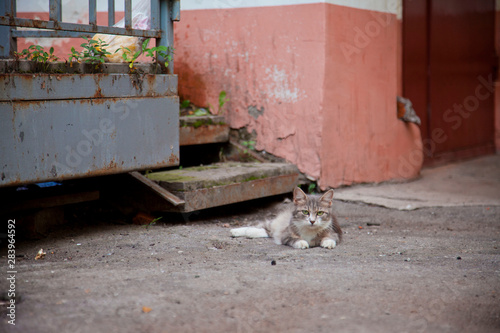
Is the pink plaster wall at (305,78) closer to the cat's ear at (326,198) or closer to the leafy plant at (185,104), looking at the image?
the leafy plant at (185,104)

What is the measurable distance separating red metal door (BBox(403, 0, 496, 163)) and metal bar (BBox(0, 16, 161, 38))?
4110 millimetres

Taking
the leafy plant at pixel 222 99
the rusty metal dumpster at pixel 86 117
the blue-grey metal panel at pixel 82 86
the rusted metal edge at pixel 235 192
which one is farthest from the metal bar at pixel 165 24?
the leafy plant at pixel 222 99

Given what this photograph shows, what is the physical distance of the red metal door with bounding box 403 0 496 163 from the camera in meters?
7.83

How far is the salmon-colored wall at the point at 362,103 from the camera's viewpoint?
6207mm

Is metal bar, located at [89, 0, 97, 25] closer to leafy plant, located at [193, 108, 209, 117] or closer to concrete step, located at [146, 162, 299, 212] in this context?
concrete step, located at [146, 162, 299, 212]

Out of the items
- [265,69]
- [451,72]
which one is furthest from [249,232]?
[451,72]

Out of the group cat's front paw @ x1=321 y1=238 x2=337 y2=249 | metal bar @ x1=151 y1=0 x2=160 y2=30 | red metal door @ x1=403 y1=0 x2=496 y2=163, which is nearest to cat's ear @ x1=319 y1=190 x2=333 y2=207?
cat's front paw @ x1=321 y1=238 x2=337 y2=249

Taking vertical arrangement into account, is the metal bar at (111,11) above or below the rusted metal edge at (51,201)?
above

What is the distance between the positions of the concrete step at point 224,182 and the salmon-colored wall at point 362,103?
0.53 m

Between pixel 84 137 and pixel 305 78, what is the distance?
275 cm

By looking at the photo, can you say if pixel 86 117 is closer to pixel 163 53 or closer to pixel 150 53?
pixel 150 53

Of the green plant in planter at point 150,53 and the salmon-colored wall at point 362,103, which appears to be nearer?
the green plant in planter at point 150,53

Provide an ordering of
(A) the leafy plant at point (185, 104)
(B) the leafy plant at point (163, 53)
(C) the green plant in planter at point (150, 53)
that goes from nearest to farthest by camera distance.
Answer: (C) the green plant in planter at point (150, 53)
(B) the leafy plant at point (163, 53)
(A) the leafy plant at point (185, 104)

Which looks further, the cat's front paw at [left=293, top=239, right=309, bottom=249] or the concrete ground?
the cat's front paw at [left=293, top=239, right=309, bottom=249]
